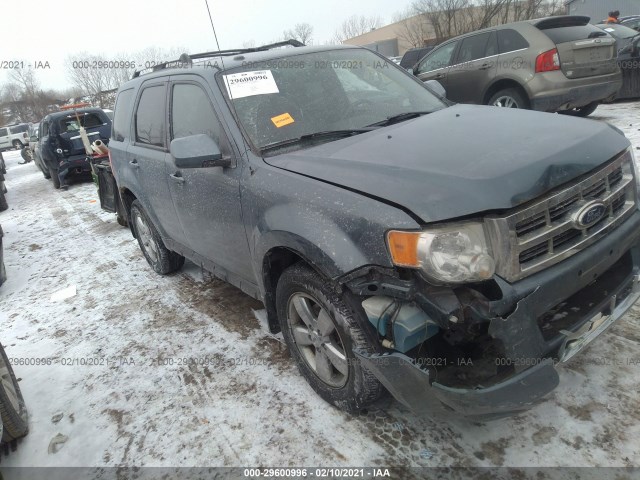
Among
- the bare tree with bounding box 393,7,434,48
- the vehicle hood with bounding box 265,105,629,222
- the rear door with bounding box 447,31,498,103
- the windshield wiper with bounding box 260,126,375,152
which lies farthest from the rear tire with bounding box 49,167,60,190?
the bare tree with bounding box 393,7,434,48

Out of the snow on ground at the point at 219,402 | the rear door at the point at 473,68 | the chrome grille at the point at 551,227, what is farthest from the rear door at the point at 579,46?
the chrome grille at the point at 551,227

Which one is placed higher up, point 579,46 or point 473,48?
point 473,48

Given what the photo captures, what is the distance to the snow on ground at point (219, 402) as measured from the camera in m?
2.12

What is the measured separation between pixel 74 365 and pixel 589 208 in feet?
11.6

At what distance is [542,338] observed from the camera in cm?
175

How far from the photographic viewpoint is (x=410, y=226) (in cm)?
174

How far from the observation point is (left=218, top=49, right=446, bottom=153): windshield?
2674 mm

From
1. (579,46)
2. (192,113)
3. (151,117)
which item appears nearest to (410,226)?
(192,113)

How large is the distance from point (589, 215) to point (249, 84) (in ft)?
6.85

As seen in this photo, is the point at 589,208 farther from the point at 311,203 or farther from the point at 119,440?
the point at 119,440

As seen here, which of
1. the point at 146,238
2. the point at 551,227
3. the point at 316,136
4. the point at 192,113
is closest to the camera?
the point at 551,227

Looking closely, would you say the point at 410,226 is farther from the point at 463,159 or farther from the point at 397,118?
the point at 397,118

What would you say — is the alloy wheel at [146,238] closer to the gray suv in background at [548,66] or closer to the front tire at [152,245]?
the front tire at [152,245]

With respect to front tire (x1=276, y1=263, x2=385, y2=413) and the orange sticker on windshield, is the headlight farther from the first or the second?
Result: the orange sticker on windshield
